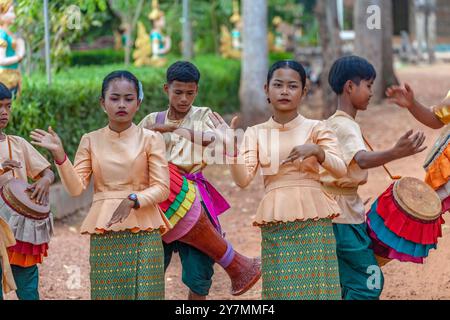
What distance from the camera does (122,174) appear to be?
16.4 ft

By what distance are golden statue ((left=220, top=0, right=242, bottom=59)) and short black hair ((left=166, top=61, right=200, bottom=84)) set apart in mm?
18614

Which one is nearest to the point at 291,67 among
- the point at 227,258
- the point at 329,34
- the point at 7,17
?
the point at 227,258

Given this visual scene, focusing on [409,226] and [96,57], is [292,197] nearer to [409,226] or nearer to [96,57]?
[409,226]

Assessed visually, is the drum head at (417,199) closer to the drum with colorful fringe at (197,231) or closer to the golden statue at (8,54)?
the drum with colorful fringe at (197,231)

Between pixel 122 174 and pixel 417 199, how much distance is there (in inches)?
66.8

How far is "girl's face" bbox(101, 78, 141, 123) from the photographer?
5.04 m

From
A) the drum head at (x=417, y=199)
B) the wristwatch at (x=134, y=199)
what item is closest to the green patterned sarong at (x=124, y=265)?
the wristwatch at (x=134, y=199)

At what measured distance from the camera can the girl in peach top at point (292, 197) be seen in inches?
198

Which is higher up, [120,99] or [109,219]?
[120,99]

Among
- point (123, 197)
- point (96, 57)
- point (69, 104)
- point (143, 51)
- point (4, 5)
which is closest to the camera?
point (123, 197)

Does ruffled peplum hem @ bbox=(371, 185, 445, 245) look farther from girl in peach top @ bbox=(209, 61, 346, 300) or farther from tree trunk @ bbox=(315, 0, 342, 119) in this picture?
tree trunk @ bbox=(315, 0, 342, 119)

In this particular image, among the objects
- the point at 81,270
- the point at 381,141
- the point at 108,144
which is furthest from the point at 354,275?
the point at 381,141

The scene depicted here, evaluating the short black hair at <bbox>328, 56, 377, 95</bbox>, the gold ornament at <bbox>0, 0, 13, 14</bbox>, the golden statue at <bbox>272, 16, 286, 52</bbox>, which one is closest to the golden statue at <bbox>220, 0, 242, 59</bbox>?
the golden statue at <bbox>272, 16, 286, 52</bbox>
